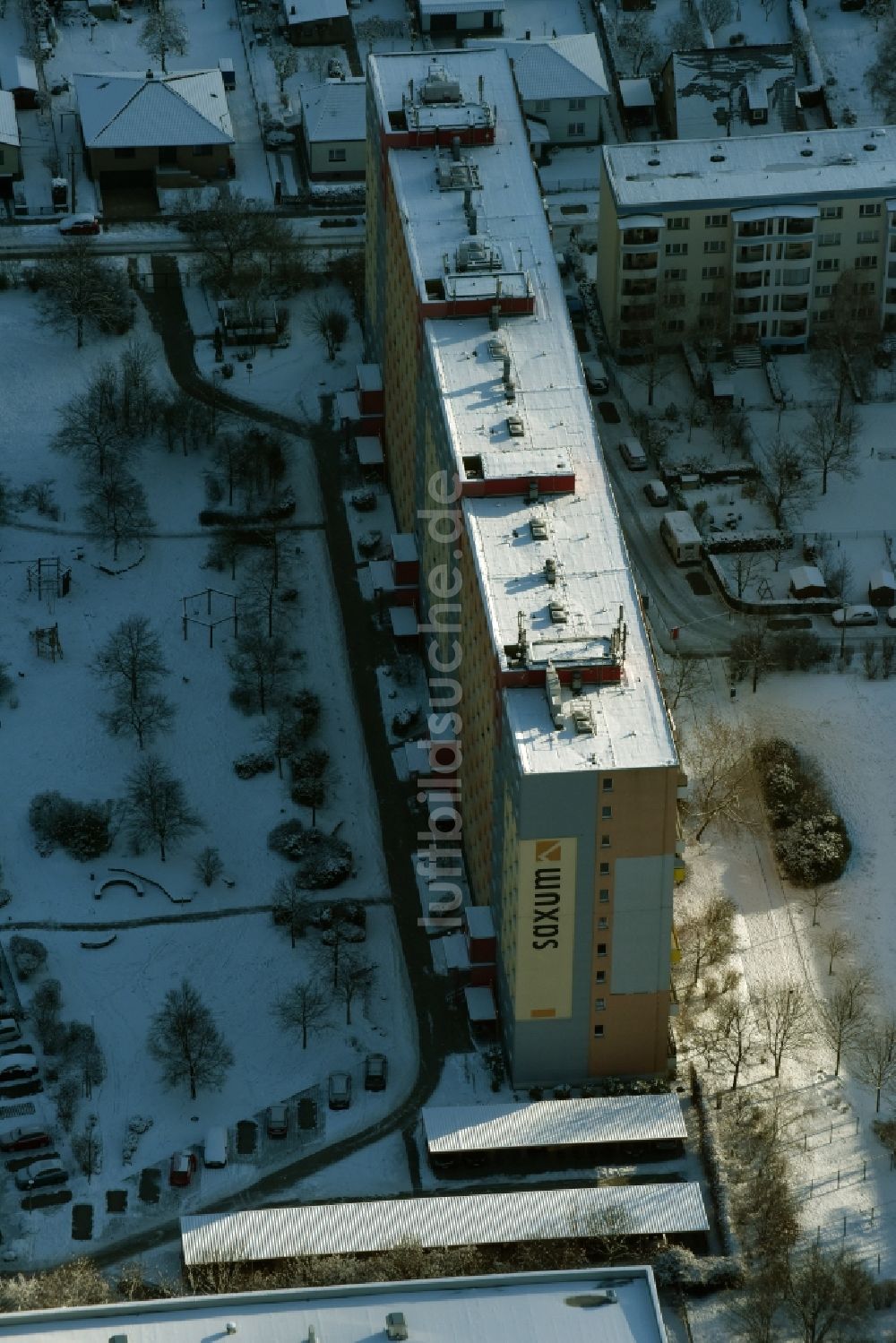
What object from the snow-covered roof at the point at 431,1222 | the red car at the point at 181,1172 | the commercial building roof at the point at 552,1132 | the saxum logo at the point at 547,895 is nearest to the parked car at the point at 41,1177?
the red car at the point at 181,1172

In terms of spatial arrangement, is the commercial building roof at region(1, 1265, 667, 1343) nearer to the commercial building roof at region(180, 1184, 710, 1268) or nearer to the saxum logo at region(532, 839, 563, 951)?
the commercial building roof at region(180, 1184, 710, 1268)

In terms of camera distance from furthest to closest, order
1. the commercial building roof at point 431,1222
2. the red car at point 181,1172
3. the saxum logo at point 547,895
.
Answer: the red car at point 181,1172 → the saxum logo at point 547,895 → the commercial building roof at point 431,1222

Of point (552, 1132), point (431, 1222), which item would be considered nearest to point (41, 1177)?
point (431, 1222)

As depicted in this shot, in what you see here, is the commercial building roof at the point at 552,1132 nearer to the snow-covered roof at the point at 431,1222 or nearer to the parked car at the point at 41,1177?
the snow-covered roof at the point at 431,1222

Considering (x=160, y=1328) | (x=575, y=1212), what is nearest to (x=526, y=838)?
(x=575, y=1212)

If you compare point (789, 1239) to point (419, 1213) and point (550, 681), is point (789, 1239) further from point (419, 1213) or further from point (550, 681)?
point (550, 681)
